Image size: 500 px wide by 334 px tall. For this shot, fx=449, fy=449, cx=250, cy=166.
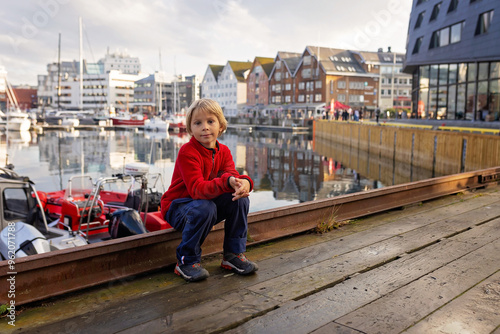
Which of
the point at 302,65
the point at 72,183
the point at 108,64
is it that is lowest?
the point at 72,183

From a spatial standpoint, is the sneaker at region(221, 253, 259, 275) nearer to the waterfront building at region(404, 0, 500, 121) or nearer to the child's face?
the child's face

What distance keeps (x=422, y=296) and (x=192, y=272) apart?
1.70 meters

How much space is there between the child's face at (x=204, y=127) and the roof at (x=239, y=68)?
10790 cm

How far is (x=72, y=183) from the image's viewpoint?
31.2 ft

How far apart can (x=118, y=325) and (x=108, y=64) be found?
20344cm

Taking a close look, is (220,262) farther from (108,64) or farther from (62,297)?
(108,64)

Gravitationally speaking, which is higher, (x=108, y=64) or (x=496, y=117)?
(x=108, y=64)

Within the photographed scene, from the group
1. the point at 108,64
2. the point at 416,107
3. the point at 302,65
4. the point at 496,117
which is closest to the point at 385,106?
the point at 302,65

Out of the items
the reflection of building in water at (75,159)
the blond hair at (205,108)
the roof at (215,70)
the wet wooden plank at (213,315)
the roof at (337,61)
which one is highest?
the roof at (215,70)

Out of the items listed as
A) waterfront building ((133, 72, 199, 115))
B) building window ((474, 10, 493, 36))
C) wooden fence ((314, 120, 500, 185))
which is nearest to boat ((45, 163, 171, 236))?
wooden fence ((314, 120, 500, 185))

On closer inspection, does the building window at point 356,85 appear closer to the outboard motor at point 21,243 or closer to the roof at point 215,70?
the roof at point 215,70

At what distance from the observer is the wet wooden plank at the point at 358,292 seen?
2.76 metres

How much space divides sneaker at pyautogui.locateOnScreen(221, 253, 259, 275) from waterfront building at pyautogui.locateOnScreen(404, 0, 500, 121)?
1088 inches

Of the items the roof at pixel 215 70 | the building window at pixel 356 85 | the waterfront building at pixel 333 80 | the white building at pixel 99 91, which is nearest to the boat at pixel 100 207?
the waterfront building at pixel 333 80
